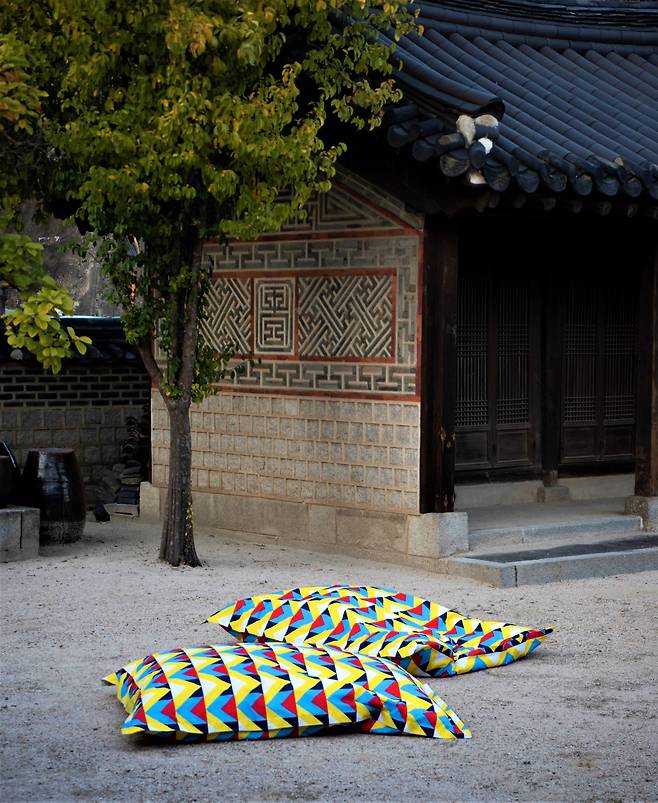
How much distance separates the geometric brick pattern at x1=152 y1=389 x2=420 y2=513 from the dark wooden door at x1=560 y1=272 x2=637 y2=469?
2.58 metres

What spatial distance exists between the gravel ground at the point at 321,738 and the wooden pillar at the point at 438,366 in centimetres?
75

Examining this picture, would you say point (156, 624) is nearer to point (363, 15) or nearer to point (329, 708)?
point (329, 708)

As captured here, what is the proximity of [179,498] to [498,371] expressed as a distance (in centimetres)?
337

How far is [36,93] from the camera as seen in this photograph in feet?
29.0

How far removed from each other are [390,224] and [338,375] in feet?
4.47

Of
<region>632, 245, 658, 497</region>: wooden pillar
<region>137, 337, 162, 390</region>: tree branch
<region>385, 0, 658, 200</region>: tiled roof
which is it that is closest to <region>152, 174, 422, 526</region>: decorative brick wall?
<region>385, 0, 658, 200</region>: tiled roof

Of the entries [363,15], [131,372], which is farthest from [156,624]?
[131,372]

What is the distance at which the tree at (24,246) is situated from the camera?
6.87 meters

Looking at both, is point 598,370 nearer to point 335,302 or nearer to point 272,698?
point 335,302

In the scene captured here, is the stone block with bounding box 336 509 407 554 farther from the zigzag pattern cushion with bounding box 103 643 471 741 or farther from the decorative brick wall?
the zigzag pattern cushion with bounding box 103 643 471 741

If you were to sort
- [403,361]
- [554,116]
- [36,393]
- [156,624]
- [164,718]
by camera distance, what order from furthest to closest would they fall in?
[36,393] < [554,116] < [403,361] < [156,624] < [164,718]

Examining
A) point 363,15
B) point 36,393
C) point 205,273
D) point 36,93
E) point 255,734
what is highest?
point 363,15

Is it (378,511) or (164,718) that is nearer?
(164,718)

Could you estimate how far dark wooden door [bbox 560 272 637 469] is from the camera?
43.8 ft
